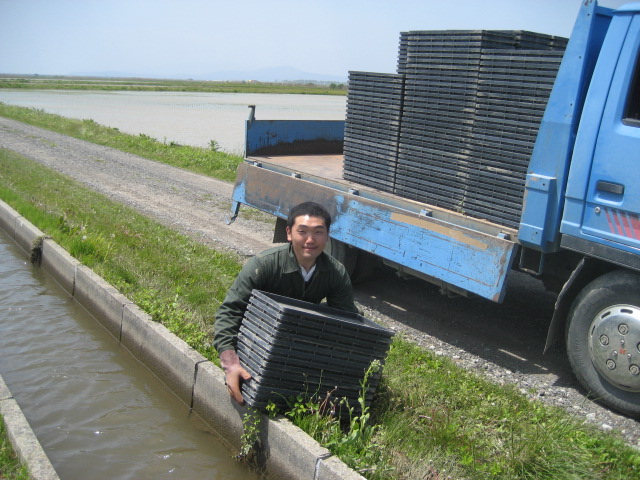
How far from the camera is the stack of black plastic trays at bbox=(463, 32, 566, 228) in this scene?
532 cm

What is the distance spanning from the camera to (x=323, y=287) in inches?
170

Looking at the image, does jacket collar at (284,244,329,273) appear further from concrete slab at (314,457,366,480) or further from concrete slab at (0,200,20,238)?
concrete slab at (0,200,20,238)

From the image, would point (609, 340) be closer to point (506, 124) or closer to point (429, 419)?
point (429, 419)

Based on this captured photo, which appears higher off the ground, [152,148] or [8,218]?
[152,148]

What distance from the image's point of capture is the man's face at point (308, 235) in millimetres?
4039

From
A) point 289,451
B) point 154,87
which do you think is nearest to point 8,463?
point 289,451

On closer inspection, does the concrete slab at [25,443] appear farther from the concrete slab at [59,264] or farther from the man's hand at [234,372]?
the concrete slab at [59,264]

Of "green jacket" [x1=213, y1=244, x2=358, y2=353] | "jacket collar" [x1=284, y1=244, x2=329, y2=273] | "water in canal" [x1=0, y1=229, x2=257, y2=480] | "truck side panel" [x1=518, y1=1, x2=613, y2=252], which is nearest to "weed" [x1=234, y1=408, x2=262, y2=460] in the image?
"water in canal" [x1=0, y1=229, x2=257, y2=480]

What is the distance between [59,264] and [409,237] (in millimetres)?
4046

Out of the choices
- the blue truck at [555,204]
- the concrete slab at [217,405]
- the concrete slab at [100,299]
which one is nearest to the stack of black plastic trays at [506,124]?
the blue truck at [555,204]

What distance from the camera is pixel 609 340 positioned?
193 inches

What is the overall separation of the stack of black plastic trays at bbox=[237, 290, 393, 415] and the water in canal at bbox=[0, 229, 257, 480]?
27.6 inches

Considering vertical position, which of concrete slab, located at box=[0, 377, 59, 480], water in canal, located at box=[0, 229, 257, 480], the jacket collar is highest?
the jacket collar

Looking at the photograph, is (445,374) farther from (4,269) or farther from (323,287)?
(4,269)
